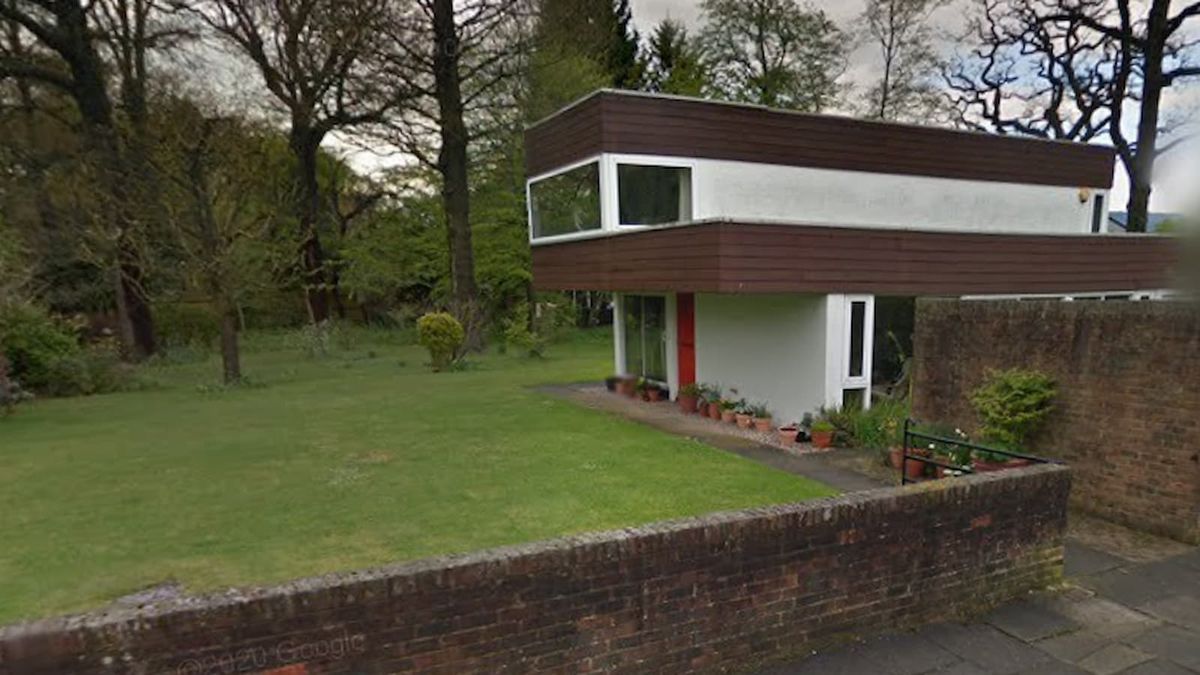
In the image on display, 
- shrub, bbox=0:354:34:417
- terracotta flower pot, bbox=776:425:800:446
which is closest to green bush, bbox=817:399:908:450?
terracotta flower pot, bbox=776:425:800:446

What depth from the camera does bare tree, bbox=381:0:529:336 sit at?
1914cm

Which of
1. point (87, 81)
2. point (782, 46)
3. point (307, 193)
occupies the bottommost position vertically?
point (307, 193)

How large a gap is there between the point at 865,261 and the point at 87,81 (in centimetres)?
2039

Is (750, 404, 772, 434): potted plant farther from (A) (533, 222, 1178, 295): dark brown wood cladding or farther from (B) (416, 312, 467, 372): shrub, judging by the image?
(B) (416, 312, 467, 372): shrub

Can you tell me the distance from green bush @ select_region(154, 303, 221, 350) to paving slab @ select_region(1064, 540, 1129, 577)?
1019 inches

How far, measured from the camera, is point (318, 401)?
41.9 feet

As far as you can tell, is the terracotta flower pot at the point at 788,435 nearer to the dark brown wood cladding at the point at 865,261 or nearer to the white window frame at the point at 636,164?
the dark brown wood cladding at the point at 865,261

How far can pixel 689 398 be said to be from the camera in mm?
11602

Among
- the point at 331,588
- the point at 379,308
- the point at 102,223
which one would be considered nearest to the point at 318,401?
the point at 102,223

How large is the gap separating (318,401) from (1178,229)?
13.1 m

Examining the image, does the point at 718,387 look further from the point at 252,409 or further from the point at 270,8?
the point at 270,8

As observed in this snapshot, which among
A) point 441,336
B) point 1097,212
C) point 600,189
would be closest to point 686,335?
point 600,189

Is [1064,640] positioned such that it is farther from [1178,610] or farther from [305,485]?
[305,485]

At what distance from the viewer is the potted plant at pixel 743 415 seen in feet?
33.1
